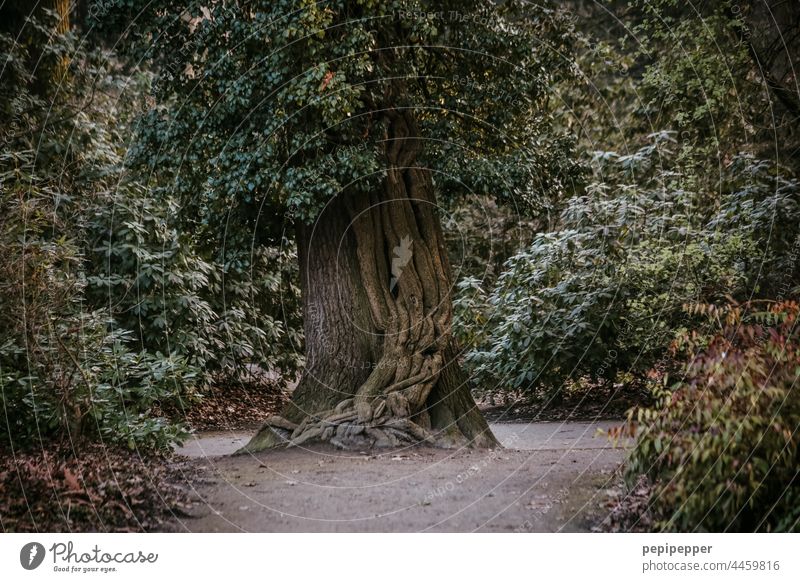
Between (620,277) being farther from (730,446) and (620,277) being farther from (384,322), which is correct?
(730,446)

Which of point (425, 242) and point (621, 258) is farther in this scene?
point (621, 258)

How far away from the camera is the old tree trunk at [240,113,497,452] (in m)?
6.73

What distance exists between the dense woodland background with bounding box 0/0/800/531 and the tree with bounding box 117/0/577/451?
1.7 inches

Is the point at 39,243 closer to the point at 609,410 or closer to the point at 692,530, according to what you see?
the point at 692,530

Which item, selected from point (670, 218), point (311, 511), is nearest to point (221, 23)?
point (311, 511)

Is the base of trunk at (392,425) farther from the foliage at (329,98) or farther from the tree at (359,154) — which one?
the foliage at (329,98)

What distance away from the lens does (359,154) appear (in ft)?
21.1

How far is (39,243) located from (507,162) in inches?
190

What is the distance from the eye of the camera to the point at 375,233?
723 cm

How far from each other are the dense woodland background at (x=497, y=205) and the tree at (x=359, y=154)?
0.04 m
